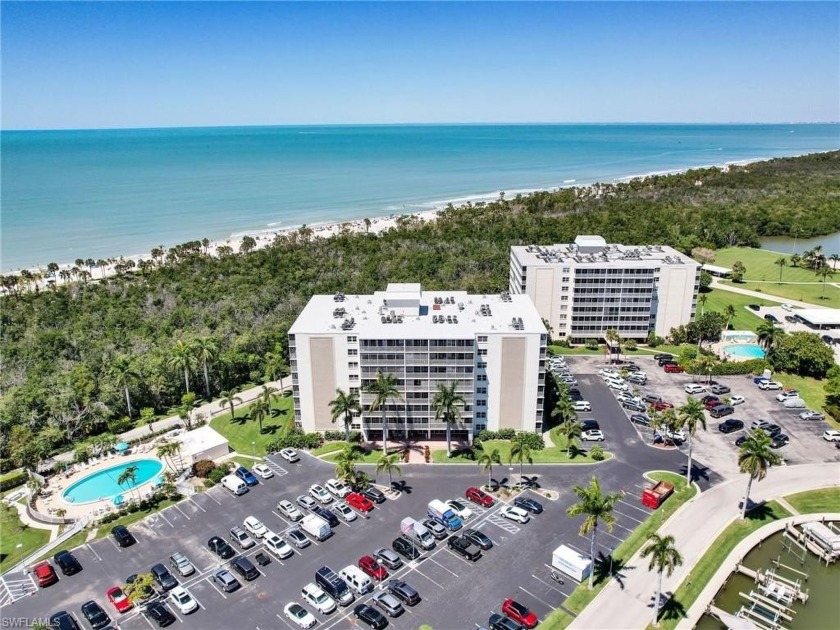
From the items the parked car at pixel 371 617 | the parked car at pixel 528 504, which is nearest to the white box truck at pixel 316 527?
the parked car at pixel 371 617

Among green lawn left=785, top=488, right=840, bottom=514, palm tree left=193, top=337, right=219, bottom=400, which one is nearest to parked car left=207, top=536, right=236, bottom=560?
palm tree left=193, top=337, right=219, bottom=400

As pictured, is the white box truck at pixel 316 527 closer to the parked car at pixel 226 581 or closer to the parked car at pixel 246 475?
the parked car at pixel 226 581

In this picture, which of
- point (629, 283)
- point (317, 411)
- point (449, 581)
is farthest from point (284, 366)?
point (629, 283)

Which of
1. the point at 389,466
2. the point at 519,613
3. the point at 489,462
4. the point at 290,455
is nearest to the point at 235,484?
the point at 290,455

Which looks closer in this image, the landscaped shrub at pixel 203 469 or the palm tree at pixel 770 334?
the landscaped shrub at pixel 203 469

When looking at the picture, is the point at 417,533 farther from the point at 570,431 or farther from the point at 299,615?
the point at 570,431
